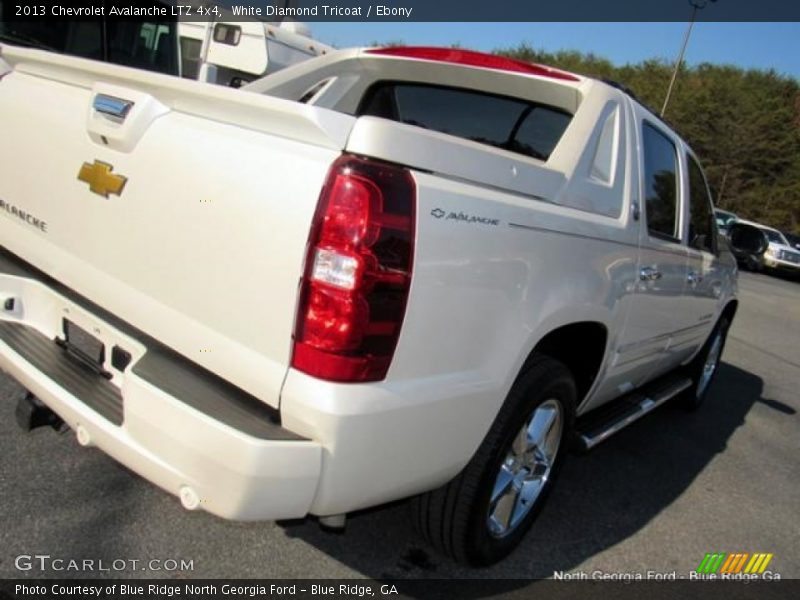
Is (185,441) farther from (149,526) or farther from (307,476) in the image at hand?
(149,526)

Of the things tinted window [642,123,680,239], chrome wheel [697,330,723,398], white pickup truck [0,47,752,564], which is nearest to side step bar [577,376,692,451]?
white pickup truck [0,47,752,564]

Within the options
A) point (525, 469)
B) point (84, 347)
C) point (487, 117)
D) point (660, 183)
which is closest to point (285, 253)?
point (84, 347)

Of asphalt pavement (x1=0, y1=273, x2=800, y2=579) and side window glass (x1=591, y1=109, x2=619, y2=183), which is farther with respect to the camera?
side window glass (x1=591, y1=109, x2=619, y2=183)

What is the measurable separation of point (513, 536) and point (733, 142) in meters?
46.2

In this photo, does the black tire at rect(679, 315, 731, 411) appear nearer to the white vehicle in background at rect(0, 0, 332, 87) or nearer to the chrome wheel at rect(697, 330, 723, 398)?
the chrome wheel at rect(697, 330, 723, 398)

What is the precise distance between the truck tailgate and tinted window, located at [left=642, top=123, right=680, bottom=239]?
6.65ft

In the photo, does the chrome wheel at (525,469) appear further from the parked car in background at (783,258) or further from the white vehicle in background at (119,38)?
the parked car in background at (783,258)

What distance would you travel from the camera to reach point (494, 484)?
253cm

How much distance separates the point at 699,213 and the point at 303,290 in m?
3.24

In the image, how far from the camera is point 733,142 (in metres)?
43.2

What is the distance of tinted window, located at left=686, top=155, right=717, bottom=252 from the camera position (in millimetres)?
4062

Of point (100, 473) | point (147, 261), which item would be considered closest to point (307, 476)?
point (147, 261)

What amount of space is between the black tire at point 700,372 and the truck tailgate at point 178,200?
4.15 meters

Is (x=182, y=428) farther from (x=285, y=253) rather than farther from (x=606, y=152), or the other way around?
(x=606, y=152)
